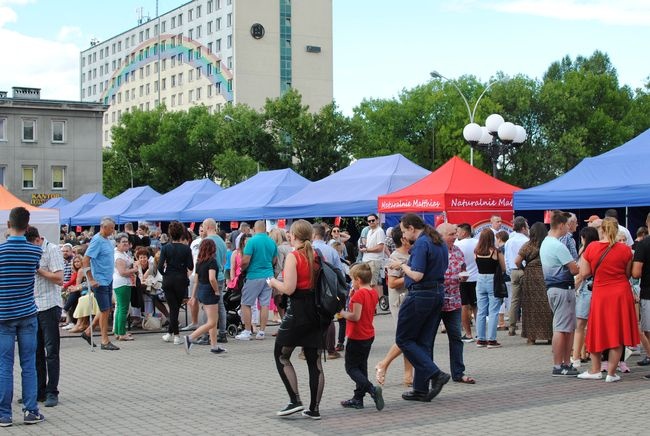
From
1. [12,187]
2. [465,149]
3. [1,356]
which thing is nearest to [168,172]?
[12,187]

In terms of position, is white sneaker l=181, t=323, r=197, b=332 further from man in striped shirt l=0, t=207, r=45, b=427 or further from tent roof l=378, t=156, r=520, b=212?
man in striped shirt l=0, t=207, r=45, b=427

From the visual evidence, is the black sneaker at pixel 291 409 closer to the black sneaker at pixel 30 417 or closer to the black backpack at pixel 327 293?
the black backpack at pixel 327 293

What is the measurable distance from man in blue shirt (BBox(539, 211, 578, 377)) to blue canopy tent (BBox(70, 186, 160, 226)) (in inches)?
1044

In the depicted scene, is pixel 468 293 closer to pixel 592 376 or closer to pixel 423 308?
pixel 592 376

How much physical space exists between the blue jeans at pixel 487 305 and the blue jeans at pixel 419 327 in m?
4.49

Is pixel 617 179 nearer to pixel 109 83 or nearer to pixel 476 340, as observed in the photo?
pixel 476 340

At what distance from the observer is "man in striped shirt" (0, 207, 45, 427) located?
8.03 m

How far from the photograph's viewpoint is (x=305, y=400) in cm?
916

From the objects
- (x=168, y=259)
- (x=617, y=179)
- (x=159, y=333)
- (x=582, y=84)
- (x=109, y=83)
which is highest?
(x=109, y=83)

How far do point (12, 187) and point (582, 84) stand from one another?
41.3 m

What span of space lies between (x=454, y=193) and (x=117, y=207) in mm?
21002

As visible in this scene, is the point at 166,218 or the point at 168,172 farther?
the point at 168,172

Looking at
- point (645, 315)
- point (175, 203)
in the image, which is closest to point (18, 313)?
point (645, 315)

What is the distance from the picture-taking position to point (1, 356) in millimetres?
8023
